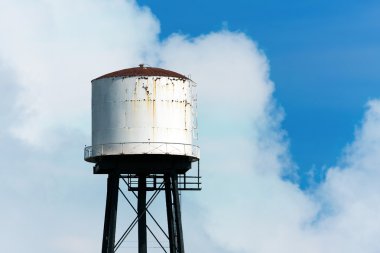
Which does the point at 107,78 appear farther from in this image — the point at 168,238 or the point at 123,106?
the point at 168,238

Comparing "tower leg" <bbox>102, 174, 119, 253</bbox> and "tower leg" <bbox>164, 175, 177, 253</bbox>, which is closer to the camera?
"tower leg" <bbox>102, 174, 119, 253</bbox>

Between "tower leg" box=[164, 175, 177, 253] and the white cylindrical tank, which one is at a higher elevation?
the white cylindrical tank

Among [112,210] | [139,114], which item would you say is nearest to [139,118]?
[139,114]

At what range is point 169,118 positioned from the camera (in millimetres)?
108438

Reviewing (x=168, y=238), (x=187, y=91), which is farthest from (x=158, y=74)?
(x=168, y=238)

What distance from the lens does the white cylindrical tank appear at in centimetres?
10788

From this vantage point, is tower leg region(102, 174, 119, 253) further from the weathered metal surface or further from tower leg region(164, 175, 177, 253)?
the weathered metal surface

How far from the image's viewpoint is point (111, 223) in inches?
4294

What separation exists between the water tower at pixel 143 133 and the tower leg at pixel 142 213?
1.15 meters

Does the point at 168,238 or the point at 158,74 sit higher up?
the point at 158,74

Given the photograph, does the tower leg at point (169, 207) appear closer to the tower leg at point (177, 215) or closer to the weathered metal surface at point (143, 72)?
the tower leg at point (177, 215)

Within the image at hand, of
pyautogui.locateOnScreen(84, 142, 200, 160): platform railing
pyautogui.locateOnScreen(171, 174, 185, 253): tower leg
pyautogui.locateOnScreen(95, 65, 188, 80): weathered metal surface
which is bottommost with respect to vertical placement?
pyautogui.locateOnScreen(171, 174, 185, 253): tower leg

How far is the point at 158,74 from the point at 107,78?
2.61 m

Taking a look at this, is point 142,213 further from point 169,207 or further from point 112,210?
point 112,210
